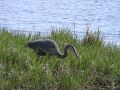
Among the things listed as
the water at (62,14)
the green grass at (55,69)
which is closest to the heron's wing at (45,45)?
the green grass at (55,69)

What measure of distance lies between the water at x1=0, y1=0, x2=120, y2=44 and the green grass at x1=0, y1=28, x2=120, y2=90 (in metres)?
4.46

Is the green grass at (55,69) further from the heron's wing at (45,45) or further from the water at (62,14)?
the water at (62,14)

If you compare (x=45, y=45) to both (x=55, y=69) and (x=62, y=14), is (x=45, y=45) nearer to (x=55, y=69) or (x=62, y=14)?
(x=55, y=69)

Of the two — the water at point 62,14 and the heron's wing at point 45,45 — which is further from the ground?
the heron's wing at point 45,45

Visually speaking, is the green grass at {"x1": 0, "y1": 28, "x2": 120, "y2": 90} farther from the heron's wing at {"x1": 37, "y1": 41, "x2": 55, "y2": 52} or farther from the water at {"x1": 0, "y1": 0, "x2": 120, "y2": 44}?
the water at {"x1": 0, "y1": 0, "x2": 120, "y2": 44}

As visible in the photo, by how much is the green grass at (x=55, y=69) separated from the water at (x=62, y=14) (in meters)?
4.46

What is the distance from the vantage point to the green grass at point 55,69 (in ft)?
25.7

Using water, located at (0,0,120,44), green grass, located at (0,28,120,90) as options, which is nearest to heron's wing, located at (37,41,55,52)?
green grass, located at (0,28,120,90)

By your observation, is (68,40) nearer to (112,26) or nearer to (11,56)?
(11,56)

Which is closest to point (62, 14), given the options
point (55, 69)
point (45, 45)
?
point (45, 45)

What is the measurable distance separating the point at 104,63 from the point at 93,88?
0.85 meters

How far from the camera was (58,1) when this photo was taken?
25.5m

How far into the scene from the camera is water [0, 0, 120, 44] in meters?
15.9

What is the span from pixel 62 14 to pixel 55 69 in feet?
40.1
